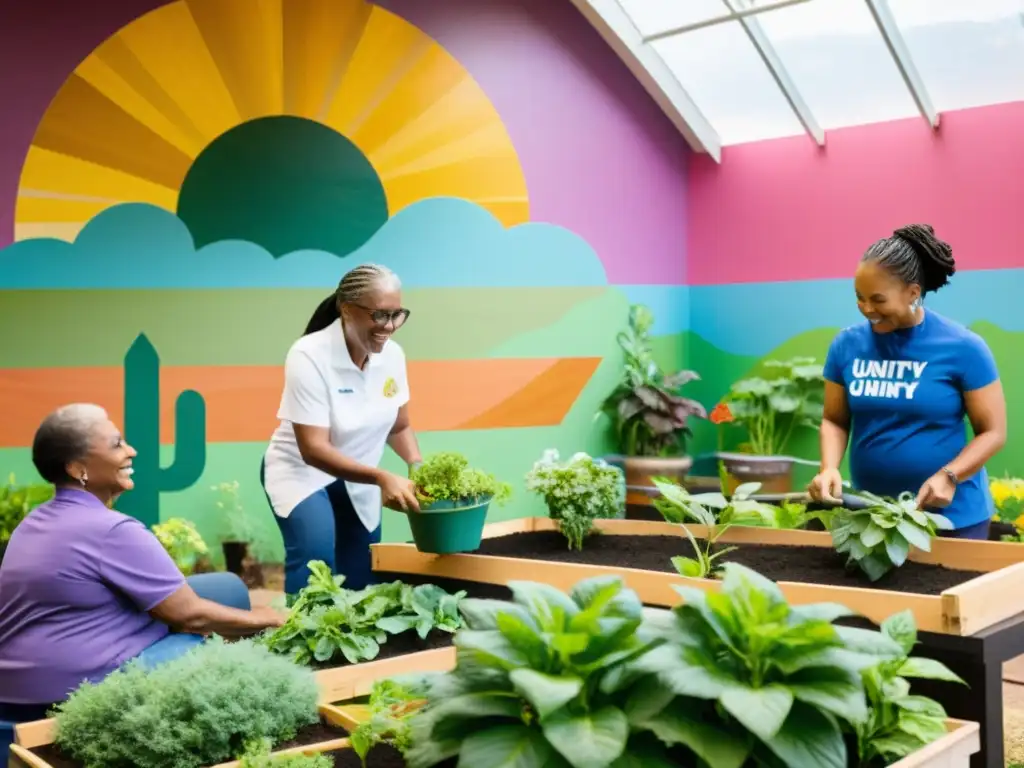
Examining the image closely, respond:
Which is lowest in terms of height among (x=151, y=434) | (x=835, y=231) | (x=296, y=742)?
(x=296, y=742)

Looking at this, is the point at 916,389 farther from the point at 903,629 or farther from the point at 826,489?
the point at 903,629

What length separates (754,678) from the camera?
1.45 meters

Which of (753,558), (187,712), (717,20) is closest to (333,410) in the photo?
(753,558)

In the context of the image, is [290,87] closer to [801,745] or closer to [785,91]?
[785,91]

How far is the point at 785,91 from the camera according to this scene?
6.26 m

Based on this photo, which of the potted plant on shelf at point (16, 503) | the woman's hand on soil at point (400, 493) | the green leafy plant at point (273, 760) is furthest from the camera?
the potted plant on shelf at point (16, 503)

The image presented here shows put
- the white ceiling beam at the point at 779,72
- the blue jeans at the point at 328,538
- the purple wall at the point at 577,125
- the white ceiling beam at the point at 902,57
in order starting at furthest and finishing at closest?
1. the purple wall at the point at 577,125
2. the white ceiling beam at the point at 779,72
3. the white ceiling beam at the point at 902,57
4. the blue jeans at the point at 328,538

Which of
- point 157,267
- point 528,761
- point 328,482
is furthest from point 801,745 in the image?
point 157,267

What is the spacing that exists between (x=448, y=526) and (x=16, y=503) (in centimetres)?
269

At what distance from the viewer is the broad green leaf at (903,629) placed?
1736 mm

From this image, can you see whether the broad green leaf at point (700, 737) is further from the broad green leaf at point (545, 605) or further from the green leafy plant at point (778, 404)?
the green leafy plant at point (778, 404)

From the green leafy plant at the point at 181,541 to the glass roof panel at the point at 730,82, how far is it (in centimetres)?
399

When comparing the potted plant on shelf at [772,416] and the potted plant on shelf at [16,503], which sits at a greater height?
A: the potted plant on shelf at [772,416]

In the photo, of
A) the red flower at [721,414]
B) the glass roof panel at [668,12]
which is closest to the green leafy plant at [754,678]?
the red flower at [721,414]
